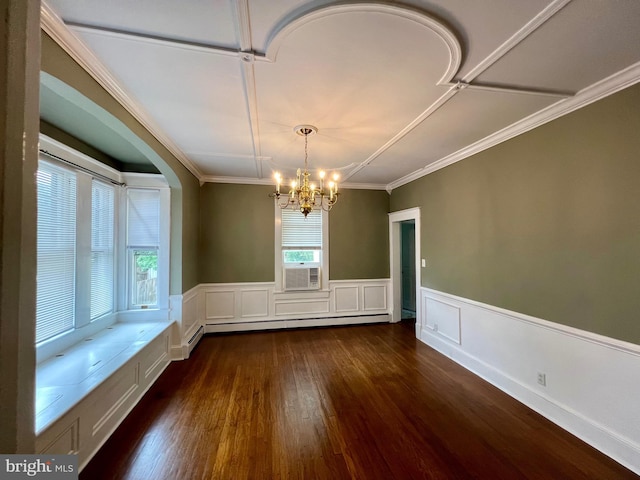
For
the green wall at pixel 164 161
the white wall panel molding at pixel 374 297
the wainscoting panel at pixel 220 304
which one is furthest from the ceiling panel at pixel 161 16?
the white wall panel molding at pixel 374 297

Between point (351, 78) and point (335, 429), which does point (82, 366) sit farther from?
point (351, 78)

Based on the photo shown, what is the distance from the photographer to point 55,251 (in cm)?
256

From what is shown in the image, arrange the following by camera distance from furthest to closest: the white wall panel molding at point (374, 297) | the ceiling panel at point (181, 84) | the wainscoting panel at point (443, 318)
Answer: the white wall panel molding at point (374, 297) < the wainscoting panel at point (443, 318) < the ceiling panel at point (181, 84)

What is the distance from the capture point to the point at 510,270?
2797 mm

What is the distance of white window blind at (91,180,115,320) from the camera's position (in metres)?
3.10

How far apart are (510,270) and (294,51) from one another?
284 cm

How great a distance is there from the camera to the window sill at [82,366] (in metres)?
1.76

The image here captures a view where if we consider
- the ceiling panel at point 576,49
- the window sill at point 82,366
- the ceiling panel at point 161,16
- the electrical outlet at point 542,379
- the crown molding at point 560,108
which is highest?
the ceiling panel at point 161,16

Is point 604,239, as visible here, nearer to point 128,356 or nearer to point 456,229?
point 456,229

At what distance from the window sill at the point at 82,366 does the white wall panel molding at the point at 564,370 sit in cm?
370

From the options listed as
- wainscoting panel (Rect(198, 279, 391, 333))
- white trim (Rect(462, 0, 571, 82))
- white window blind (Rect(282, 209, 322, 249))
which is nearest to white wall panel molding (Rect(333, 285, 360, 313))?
wainscoting panel (Rect(198, 279, 391, 333))

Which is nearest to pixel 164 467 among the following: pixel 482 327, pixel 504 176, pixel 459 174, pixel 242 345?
pixel 242 345

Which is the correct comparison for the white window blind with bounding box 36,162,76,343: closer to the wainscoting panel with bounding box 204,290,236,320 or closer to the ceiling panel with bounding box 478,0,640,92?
the wainscoting panel with bounding box 204,290,236,320

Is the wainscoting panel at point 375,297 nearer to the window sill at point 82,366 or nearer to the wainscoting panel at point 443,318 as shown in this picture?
the wainscoting panel at point 443,318
